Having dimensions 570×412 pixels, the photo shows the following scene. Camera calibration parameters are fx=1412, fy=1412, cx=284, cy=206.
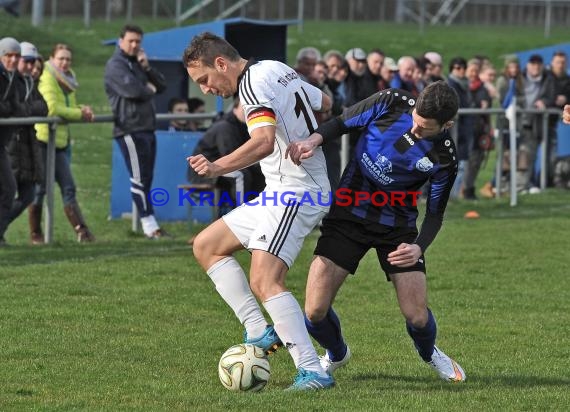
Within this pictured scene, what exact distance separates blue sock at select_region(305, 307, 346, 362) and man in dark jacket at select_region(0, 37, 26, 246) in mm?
5930

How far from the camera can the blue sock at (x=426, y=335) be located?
26.2 ft

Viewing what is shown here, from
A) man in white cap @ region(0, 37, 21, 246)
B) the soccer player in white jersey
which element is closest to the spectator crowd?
man in white cap @ region(0, 37, 21, 246)

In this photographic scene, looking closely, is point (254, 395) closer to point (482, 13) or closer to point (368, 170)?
point (368, 170)

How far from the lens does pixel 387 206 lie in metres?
7.95

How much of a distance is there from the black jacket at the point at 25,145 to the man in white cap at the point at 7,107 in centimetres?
12

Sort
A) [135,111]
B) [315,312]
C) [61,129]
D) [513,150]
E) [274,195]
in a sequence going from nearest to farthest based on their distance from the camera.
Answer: [274,195], [315,312], [61,129], [135,111], [513,150]

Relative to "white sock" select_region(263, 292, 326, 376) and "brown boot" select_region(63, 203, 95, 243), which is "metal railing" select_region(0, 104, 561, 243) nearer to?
"brown boot" select_region(63, 203, 95, 243)

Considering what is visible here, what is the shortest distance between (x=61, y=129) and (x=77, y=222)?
3.26ft

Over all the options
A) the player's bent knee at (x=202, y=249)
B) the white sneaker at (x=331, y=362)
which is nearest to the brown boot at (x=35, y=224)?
the white sneaker at (x=331, y=362)

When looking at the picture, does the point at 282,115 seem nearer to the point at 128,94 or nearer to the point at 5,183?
the point at 5,183

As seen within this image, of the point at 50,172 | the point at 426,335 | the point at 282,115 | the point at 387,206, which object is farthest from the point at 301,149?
the point at 50,172

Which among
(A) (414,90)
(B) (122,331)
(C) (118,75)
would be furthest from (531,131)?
(B) (122,331)

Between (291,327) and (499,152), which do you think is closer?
(291,327)

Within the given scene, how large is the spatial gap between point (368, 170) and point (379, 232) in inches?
14.0
